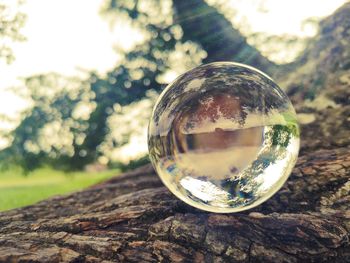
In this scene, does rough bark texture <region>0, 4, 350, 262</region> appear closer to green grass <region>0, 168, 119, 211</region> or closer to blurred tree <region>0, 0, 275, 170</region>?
green grass <region>0, 168, 119, 211</region>

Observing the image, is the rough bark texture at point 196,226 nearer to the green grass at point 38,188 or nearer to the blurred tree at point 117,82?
the green grass at point 38,188

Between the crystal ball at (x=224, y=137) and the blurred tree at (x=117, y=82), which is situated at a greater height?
the blurred tree at (x=117, y=82)

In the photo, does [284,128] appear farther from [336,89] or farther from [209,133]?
[336,89]

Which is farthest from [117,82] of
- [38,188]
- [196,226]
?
[196,226]

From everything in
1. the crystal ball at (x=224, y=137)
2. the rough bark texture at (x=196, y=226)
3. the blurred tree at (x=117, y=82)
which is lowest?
the rough bark texture at (x=196, y=226)

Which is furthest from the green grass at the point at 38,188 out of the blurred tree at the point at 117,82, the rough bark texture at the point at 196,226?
the rough bark texture at the point at 196,226
